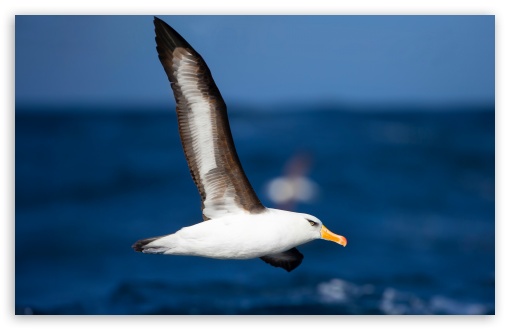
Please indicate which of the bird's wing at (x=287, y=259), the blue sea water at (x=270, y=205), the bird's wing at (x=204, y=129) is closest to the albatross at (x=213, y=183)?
the bird's wing at (x=204, y=129)

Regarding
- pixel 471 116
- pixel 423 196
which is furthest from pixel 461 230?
pixel 471 116

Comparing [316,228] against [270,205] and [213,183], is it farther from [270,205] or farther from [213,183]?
[270,205]

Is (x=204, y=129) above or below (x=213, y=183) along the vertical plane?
above

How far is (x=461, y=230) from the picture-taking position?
11875 millimetres

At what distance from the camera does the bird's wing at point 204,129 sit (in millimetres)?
5215

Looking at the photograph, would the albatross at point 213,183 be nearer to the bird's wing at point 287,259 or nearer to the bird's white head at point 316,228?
the bird's white head at point 316,228

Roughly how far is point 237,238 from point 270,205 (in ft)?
16.2

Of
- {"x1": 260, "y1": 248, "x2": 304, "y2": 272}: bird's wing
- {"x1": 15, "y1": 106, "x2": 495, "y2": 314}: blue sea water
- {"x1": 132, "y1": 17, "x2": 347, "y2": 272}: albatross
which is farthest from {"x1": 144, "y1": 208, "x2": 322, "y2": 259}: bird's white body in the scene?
{"x1": 15, "y1": 106, "x2": 495, "y2": 314}: blue sea water

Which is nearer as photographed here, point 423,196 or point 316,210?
point 316,210

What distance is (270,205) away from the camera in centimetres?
1012

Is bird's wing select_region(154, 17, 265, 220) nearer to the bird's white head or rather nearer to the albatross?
the albatross

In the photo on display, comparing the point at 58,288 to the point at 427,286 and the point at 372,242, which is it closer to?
the point at 427,286

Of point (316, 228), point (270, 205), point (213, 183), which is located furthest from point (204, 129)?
point (270, 205)

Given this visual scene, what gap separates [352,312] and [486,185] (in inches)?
168
